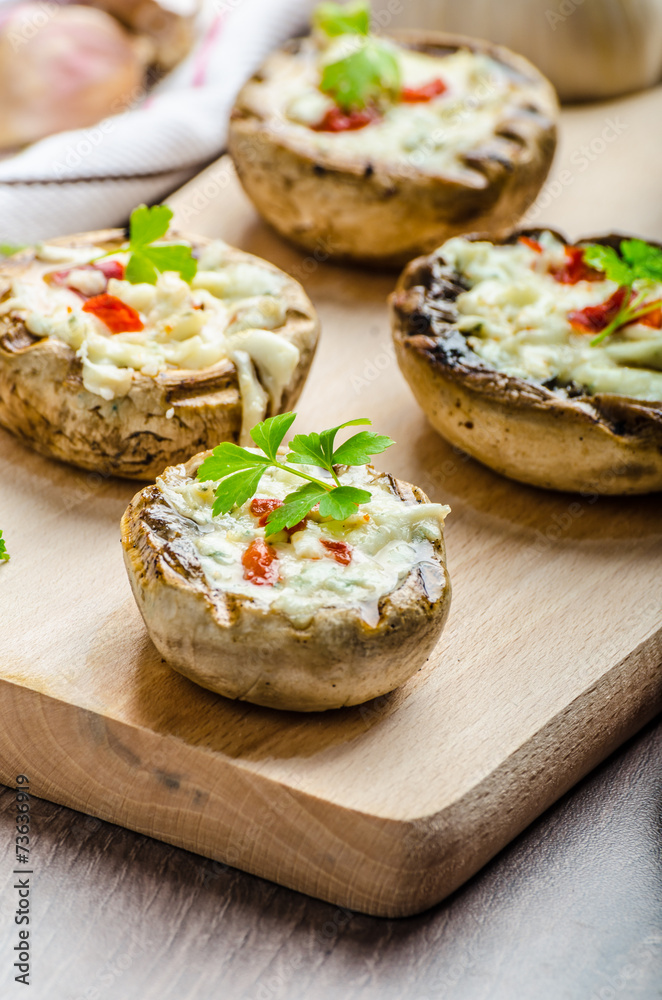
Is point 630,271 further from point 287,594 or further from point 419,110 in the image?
point 287,594

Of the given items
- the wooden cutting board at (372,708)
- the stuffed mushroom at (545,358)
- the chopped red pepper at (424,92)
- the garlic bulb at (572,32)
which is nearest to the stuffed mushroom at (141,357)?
the wooden cutting board at (372,708)

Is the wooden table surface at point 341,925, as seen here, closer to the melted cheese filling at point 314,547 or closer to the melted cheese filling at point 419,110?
the melted cheese filling at point 314,547

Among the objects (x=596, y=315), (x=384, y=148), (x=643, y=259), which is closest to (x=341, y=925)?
(x=596, y=315)

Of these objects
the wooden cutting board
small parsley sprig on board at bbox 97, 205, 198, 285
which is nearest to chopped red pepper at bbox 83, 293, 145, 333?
small parsley sprig on board at bbox 97, 205, 198, 285

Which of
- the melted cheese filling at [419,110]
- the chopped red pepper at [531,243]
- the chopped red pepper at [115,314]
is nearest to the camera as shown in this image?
the chopped red pepper at [115,314]

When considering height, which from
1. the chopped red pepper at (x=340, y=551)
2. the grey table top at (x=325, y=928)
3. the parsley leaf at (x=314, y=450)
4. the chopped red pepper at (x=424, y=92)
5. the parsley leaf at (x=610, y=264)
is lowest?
the grey table top at (x=325, y=928)
